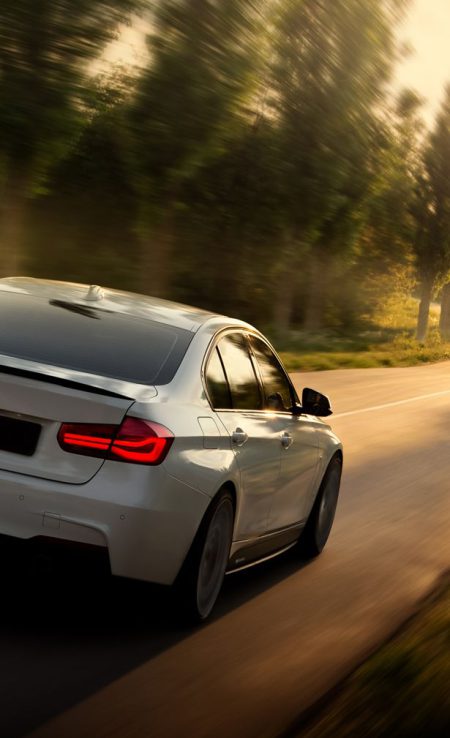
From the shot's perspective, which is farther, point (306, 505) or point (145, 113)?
point (145, 113)

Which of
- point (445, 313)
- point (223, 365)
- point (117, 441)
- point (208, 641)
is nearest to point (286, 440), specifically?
point (223, 365)

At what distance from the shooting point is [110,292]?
6.98m

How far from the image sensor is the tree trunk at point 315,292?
5412 centimetres

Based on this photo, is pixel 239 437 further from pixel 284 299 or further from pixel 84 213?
pixel 284 299

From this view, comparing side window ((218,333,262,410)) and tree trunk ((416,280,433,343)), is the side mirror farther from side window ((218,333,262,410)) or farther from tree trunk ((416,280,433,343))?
tree trunk ((416,280,433,343))

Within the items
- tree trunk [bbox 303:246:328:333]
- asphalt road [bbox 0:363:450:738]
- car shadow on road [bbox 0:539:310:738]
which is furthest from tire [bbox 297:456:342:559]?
tree trunk [bbox 303:246:328:333]

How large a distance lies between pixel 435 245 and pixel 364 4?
23.0 m

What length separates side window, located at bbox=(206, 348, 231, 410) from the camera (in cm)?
626

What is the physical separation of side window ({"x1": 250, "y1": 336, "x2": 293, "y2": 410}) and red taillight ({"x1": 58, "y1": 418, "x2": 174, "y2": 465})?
70.5 inches

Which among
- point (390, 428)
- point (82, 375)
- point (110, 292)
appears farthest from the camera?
point (390, 428)

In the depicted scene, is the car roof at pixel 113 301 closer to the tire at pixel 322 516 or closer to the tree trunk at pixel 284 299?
the tire at pixel 322 516

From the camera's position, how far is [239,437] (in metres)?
6.35

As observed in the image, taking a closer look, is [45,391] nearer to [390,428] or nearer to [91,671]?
[91,671]

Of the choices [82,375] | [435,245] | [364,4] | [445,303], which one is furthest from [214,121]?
[445,303]
